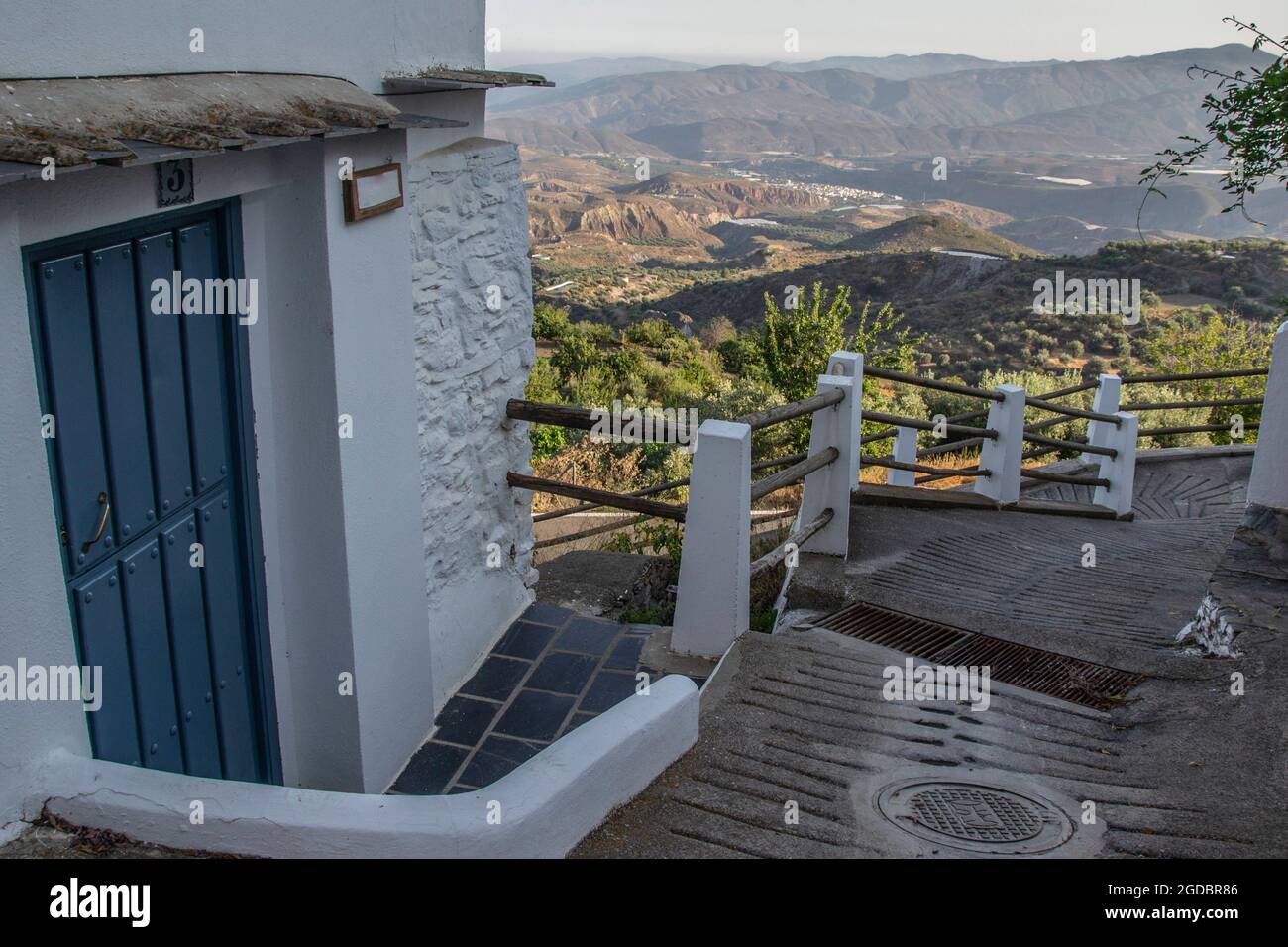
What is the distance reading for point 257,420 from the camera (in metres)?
3.93

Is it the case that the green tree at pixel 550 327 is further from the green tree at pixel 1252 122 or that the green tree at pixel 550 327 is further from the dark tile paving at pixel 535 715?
the dark tile paving at pixel 535 715

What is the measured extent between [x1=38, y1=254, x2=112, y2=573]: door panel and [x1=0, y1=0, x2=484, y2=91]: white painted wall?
1.75ft

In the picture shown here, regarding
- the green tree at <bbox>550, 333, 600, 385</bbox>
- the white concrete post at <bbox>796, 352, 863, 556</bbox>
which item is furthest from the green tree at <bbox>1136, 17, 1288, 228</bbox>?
the green tree at <bbox>550, 333, 600, 385</bbox>

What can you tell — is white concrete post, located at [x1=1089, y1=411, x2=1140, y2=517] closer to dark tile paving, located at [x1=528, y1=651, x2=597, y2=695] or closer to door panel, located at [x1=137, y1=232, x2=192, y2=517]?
dark tile paving, located at [x1=528, y1=651, x2=597, y2=695]

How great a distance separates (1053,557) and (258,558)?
537cm

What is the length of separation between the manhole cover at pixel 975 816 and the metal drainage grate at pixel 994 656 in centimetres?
116

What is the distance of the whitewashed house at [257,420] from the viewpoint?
258 centimetres

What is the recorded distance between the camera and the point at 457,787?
4.64 meters

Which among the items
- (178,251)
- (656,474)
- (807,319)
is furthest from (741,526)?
(807,319)

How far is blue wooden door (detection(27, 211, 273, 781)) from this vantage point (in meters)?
2.92

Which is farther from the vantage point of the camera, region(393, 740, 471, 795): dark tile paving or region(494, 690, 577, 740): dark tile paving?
region(494, 690, 577, 740): dark tile paving

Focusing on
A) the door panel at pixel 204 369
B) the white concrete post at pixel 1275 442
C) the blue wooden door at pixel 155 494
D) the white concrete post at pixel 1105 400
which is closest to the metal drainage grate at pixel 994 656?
the white concrete post at pixel 1275 442

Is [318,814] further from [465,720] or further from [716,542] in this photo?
[716,542]
